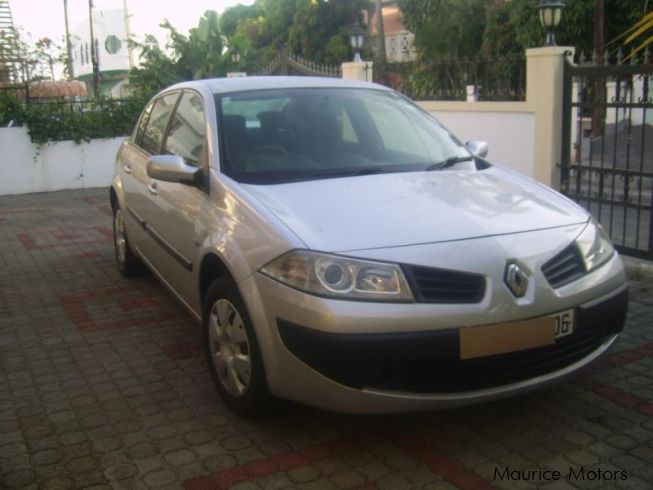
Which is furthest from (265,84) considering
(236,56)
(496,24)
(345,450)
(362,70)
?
(496,24)

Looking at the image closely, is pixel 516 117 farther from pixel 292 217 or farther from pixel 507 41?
pixel 507 41

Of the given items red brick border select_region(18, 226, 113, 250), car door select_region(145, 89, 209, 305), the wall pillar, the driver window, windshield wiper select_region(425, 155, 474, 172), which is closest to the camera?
car door select_region(145, 89, 209, 305)

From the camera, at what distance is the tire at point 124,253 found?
21.3ft

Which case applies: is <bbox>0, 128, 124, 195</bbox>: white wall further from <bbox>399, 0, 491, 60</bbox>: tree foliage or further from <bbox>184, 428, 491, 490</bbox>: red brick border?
<bbox>184, 428, 491, 490</bbox>: red brick border

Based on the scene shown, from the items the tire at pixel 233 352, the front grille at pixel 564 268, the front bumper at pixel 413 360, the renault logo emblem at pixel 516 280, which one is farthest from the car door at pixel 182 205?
the front grille at pixel 564 268

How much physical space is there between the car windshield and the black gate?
2.49m

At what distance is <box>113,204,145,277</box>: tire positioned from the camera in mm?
A: 6493

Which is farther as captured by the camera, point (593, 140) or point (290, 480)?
point (593, 140)

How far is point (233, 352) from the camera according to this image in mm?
3682

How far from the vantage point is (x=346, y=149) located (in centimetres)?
436

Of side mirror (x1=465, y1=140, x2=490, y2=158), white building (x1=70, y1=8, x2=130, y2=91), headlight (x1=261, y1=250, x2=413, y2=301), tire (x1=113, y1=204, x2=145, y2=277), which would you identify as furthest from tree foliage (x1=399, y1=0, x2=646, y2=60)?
white building (x1=70, y1=8, x2=130, y2=91)

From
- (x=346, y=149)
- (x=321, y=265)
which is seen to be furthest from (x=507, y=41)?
(x=321, y=265)

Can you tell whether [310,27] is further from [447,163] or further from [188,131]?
[447,163]

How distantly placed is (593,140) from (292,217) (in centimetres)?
476
